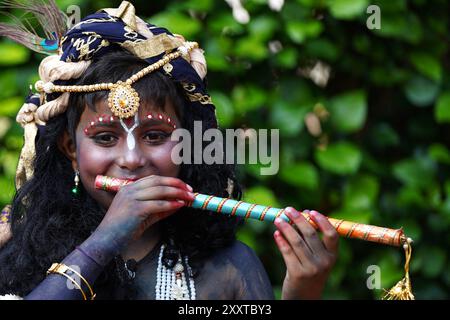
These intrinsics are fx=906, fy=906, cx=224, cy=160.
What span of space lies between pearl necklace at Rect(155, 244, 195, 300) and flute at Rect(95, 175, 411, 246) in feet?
0.79

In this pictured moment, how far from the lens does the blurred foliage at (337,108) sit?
3885mm

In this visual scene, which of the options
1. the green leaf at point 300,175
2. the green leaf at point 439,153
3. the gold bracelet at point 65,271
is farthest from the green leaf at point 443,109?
the gold bracelet at point 65,271

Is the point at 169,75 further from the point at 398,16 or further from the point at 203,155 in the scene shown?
the point at 398,16

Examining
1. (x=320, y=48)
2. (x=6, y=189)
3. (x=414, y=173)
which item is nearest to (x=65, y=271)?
(x=6, y=189)

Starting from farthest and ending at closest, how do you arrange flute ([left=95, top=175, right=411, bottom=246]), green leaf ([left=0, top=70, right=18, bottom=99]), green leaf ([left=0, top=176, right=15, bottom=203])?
green leaf ([left=0, top=70, right=18, bottom=99]) → green leaf ([left=0, top=176, right=15, bottom=203]) → flute ([left=95, top=175, right=411, bottom=246])

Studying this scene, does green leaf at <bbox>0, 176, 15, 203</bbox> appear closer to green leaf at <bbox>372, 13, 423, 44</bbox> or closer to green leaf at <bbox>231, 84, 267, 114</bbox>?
green leaf at <bbox>231, 84, 267, 114</bbox>

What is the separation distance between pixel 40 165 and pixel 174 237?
0.45m

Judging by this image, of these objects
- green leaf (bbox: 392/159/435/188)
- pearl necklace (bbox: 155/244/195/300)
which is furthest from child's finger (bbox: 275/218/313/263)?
green leaf (bbox: 392/159/435/188)

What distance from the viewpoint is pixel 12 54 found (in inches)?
149

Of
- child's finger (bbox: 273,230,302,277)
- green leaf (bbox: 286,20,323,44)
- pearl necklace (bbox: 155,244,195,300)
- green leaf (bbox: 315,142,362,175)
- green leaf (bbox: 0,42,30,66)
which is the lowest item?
pearl necklace (bbox: 155,244,195,300)

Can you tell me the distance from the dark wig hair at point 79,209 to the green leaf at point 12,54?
1158 millimetres

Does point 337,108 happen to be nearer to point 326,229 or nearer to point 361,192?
point 361,192

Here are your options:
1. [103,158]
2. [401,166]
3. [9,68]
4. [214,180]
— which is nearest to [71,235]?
[103,158]

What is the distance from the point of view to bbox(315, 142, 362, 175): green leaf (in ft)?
13.0
